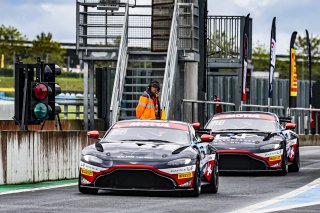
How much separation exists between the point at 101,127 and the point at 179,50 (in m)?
4.12

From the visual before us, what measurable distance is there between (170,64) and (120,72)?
1387 millimetres

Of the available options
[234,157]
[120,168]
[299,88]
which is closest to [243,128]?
[234,157]

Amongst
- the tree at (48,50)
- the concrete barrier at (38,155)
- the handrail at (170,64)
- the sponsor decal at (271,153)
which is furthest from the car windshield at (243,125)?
the tree at (48,50)

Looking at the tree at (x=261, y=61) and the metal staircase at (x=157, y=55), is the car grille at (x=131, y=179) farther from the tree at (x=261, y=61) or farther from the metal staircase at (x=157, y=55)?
the tree at (x=261, y=61)

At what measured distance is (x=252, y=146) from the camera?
23.3 meters

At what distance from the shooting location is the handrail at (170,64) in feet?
101

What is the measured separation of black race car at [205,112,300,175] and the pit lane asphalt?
2.39 m

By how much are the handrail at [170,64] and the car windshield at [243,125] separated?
5.55m

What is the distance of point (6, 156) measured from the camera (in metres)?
19.1

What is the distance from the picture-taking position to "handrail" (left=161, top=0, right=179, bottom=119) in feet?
101

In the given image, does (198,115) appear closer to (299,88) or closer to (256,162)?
(256,162)

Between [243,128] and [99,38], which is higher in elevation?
[99,38]

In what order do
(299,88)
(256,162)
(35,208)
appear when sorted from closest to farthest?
(35,208)
(256,162)
(299,88)

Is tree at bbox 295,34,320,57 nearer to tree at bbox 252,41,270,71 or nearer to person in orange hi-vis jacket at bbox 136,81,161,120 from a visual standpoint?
tree at bbox 252,41,270,71
